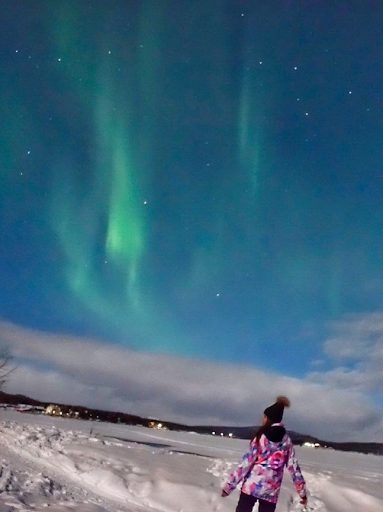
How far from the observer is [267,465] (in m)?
5.10

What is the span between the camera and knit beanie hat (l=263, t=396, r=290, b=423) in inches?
203

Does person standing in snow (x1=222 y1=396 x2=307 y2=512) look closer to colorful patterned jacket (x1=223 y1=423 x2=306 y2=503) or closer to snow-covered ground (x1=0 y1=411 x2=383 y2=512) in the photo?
colorful patterned jacket (x1=223 y1=423 x2=306 y2=503)

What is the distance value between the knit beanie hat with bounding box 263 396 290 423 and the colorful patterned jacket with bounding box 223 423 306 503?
0.07m

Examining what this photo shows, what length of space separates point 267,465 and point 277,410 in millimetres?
577

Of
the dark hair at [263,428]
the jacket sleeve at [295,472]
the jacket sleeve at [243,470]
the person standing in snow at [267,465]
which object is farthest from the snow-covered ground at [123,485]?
the jacket sleeve at [295,472]

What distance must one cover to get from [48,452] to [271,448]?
858 centimetres

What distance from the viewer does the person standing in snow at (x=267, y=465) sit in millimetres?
5109

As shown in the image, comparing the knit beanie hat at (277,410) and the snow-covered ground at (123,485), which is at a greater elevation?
the knit beanie hat at (277,410)

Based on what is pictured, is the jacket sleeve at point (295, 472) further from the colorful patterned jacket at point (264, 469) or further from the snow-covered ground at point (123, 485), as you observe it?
the snow-covered ground at point (123, 485)

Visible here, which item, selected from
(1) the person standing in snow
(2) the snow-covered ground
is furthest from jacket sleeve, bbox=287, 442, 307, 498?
(2) the snow-covered ground

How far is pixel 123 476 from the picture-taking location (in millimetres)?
9695

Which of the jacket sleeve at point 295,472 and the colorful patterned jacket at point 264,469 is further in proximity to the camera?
the jacket sleeve at point 295,472

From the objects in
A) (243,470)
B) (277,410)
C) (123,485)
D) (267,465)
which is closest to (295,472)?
(267,465)

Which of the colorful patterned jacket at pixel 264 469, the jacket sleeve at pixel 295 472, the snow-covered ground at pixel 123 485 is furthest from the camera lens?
the snow-covered ground at pixel 123 485
